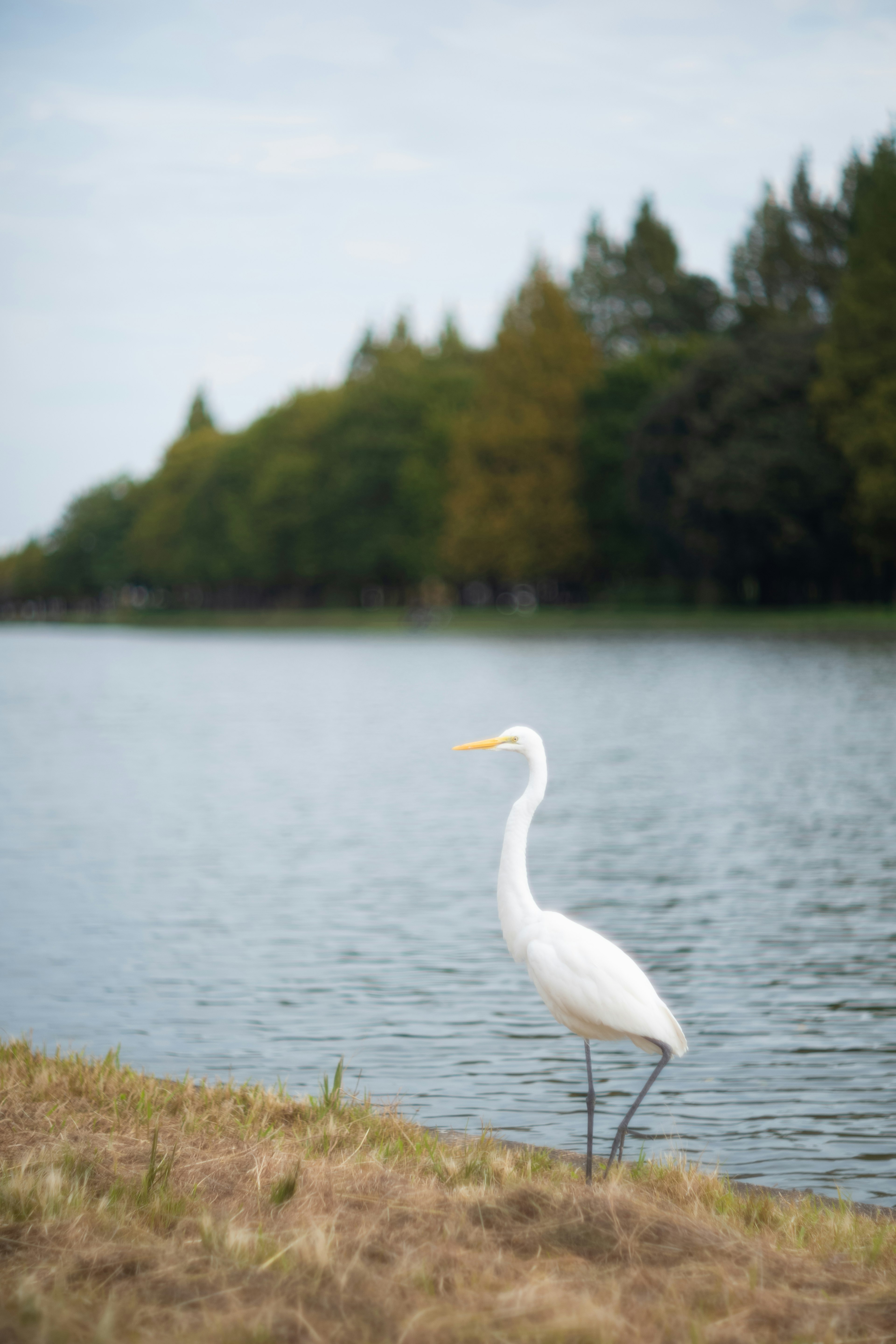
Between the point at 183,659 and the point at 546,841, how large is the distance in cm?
5263

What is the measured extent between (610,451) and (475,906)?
251 ft

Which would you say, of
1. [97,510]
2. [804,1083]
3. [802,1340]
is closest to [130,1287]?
[802,1340]

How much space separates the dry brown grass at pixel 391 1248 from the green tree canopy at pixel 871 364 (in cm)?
6231

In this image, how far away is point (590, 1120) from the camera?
21.6 feet

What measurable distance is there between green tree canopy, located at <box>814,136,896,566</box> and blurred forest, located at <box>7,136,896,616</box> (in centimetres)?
11

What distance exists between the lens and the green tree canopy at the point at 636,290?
117 m

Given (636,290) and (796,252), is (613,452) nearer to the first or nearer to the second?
(796,252)

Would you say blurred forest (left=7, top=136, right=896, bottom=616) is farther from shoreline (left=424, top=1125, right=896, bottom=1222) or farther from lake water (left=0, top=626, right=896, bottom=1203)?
shoreline (left=424, top=1125, right=896, bottom=1222)

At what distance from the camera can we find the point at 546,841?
59.3ft

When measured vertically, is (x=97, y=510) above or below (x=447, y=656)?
above

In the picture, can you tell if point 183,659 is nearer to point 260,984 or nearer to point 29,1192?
point 260,984

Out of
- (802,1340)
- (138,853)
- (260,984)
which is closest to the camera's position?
(802,1340)

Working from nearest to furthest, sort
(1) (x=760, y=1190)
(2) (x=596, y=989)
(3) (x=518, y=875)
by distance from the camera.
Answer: (2) (x=596, y=989), (1) (x=760, y=1190), (3) (x=518, y=875)

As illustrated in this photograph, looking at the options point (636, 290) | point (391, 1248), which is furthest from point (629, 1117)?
point (636, 290)
